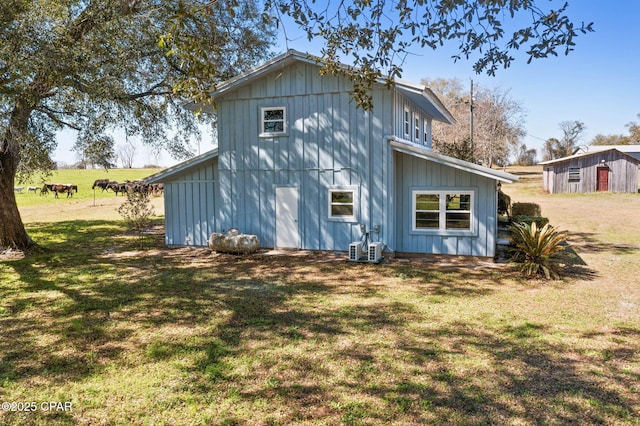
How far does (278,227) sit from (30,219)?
19.6 metres

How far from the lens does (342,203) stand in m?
13.5

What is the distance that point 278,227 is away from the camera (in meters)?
14.3

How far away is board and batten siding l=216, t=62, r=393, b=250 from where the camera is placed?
13.0 meters

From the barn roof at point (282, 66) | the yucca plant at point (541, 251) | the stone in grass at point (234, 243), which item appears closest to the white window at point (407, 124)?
the barn roof at point (282, 66)

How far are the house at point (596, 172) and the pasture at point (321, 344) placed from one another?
27.5m

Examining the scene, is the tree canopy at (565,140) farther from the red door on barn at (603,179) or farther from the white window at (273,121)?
the white window at (273,121)

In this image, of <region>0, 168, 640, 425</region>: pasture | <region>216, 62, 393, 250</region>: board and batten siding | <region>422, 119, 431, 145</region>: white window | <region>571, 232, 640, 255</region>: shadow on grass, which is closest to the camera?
<region>0, 168, 640, 425</region>: pasture

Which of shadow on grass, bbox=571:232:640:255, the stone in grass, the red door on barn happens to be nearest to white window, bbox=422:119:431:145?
shadow on grass, bbox=571:232:640:255

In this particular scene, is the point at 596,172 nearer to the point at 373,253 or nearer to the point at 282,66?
the point at 373,253

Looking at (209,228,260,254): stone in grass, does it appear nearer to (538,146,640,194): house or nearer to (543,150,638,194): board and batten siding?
(538,146,640,194): house

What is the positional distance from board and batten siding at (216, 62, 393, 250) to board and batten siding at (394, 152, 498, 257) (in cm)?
85

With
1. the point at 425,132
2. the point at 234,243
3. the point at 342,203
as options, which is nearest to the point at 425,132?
the point at 425,132

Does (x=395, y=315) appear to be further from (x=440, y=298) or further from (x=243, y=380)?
(x=243, y=380)

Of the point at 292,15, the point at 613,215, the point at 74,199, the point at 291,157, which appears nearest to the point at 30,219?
the point at 74,199
